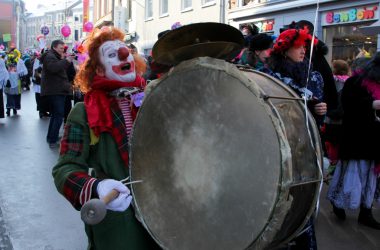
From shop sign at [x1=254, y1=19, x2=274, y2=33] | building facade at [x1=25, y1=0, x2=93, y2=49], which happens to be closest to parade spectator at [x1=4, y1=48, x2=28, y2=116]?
shop sign at [x1=254, y1=19, x2=274, y2=33]

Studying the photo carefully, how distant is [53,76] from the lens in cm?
805

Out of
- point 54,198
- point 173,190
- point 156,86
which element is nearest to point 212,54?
point 156,86

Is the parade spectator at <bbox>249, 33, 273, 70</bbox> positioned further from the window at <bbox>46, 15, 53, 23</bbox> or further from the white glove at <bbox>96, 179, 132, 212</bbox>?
the window at <bbox>46, 15, 53, 23</bbox>

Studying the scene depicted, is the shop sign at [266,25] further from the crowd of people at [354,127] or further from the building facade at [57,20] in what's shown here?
the building facade at [57,20]

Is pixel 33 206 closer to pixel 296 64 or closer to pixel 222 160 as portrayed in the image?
pixel 296 64

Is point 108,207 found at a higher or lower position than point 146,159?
lower

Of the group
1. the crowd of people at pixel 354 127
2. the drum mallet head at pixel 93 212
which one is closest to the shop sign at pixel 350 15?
the crowd of people at pixel 354 127

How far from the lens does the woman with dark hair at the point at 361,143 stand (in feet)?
13.7

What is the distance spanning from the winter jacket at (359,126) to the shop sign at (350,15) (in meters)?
6.48

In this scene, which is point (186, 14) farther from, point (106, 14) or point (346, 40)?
point (106, 14)

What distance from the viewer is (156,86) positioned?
73.2 inches

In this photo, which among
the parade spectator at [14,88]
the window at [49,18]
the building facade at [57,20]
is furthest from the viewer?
the window at [49,18]

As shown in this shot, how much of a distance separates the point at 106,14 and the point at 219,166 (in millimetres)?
31837

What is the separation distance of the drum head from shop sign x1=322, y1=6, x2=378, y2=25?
30.3 feet
